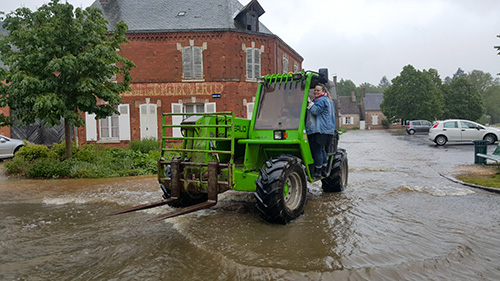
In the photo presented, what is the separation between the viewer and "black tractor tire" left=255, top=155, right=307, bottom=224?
5523 mm

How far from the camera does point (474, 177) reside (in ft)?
33.3

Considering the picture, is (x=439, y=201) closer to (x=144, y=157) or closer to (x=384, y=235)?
(x=384, y=235)

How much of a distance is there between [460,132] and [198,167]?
877 inches

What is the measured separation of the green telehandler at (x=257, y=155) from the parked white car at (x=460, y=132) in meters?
19.5

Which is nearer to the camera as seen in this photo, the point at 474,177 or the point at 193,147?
the point at 193,147

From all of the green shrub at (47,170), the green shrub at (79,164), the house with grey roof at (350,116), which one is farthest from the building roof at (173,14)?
the house with grey roof at (350,116)

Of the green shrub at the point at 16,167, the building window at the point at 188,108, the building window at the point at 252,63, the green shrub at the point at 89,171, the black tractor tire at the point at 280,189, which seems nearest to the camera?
the black tractor tire at the point at 280,189

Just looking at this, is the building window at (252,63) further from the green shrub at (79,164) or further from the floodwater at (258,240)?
the floodwater at (258,240)

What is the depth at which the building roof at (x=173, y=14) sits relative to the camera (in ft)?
72.5

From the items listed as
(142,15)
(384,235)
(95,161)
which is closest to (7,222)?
(384,235)

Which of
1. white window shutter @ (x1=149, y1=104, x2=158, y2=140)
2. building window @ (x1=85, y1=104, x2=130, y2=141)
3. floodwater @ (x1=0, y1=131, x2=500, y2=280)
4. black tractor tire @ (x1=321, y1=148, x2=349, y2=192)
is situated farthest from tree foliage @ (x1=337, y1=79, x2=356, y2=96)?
floodwater @ (x1=0, y1=131, x2=500, y2=280)

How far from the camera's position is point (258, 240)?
5125 millimetres

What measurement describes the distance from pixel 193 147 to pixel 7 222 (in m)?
3.35

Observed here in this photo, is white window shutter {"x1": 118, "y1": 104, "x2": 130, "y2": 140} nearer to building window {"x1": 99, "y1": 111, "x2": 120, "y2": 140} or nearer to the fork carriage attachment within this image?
building window {"x1": 99, "y1": 111, "x2": 120, "y2": 140}
